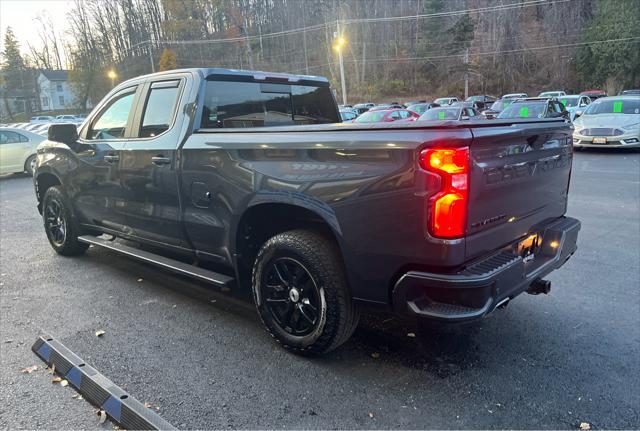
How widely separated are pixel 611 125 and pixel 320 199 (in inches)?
545

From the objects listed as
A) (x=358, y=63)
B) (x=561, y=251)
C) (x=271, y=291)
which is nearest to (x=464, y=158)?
(x=561, y=251)

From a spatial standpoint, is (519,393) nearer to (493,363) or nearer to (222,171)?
(493,363)

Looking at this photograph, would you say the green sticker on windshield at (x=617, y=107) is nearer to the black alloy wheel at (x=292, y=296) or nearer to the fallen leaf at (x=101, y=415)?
the black alloy wheel at (x=292, y=296)

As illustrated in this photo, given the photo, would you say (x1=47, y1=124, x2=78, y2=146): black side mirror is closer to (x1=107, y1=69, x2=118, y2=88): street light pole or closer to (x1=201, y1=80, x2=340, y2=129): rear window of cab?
(x1=201, y1=80, x2=340, y2=129): rear window of cab

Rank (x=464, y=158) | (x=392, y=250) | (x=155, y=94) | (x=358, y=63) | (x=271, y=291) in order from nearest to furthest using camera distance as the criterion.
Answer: (x=464, y=158) → (x=392, y=250) → (x=271, y=291) → (x=155, y=94) → (x=358, y=63)

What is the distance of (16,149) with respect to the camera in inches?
565

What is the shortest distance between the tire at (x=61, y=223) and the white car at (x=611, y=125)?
13283mm

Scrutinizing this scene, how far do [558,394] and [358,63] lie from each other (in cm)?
6552

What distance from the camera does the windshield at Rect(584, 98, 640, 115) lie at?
1422 centimetres

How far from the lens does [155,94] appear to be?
434 cm

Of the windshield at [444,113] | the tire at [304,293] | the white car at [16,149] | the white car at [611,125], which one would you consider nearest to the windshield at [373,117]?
the windshield at [444,113]

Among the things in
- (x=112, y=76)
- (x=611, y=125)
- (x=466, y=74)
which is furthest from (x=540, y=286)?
(x=112, y=76)

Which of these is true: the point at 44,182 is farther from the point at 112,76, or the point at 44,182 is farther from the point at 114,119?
the point at 112,76

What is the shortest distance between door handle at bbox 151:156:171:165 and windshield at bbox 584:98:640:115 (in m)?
14.8
